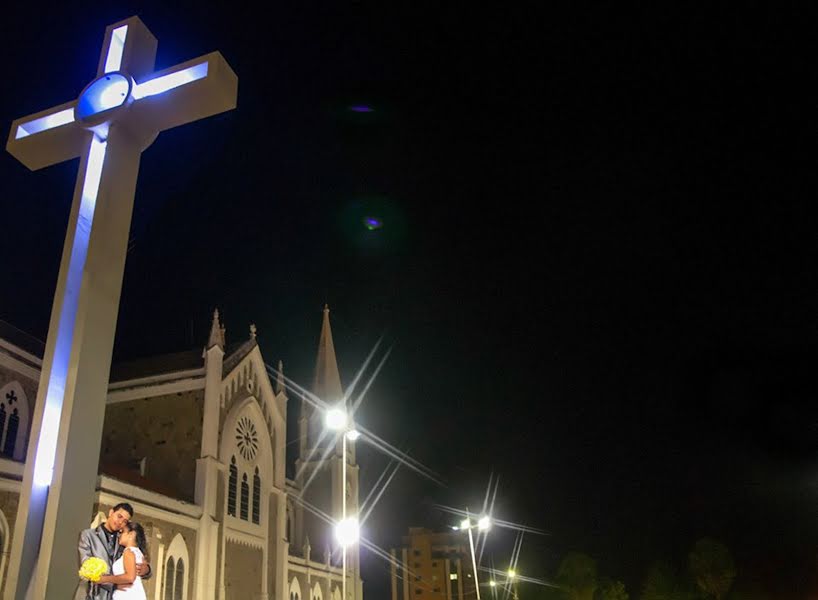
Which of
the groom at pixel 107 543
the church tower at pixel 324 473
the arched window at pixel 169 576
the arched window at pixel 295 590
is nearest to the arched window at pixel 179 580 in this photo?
the arched window at pixel 169 576

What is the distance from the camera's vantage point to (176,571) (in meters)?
26.7

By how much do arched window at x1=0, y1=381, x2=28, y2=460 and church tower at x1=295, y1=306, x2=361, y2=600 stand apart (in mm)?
21681

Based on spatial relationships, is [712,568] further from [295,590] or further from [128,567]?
[128,567]

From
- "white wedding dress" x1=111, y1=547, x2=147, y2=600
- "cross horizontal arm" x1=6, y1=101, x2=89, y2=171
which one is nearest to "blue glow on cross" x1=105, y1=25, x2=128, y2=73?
"cross horizontal arm" x1=6, y1=101, x2=89, y2=171

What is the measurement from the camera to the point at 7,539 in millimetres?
20109

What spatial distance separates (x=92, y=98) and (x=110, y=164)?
3.21 ft

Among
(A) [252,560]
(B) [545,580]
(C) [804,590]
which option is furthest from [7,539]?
(B) [545,580]

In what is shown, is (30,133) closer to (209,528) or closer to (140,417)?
(209,528)

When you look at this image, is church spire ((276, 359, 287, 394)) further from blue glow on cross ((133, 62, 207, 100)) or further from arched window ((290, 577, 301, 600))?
blue glow on cross ((133, 62, 207, 100))

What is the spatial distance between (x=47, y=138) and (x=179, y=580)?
22870 millimetres

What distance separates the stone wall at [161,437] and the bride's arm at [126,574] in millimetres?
26231

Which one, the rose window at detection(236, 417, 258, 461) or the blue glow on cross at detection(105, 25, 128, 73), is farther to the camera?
the rose window at detection(236, 417, 258, 461)

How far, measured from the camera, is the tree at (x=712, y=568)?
61250 mm

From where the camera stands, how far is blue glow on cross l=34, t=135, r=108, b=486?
6512 millimetres
